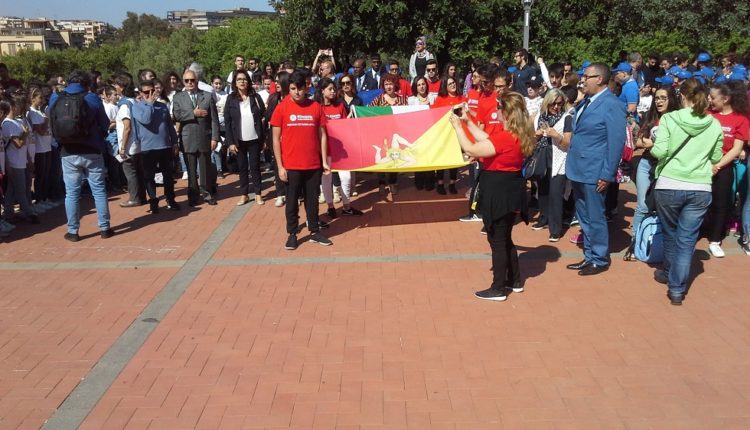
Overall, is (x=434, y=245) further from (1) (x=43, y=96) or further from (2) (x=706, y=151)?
(1) (x=43, y=96)

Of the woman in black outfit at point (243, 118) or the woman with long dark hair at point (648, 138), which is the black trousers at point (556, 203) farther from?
the woman in black outfit at point (243, 118)

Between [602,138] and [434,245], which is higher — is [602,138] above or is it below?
above

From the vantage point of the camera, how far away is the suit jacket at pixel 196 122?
10.2m

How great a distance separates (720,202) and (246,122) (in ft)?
21.0

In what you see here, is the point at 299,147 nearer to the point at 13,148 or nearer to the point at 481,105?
the point at 481,105

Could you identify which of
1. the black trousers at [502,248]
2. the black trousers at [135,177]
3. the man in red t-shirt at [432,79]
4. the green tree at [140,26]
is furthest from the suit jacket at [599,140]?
the green tree at [140,26]

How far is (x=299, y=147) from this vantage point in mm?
7934

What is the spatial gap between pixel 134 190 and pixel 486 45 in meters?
12.5

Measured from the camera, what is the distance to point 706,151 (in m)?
6.04

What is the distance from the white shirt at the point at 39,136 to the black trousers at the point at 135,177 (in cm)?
128

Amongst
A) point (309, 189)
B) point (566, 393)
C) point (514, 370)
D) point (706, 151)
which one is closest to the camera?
point (566, 393)

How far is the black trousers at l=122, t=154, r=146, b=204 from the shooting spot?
10219 mm

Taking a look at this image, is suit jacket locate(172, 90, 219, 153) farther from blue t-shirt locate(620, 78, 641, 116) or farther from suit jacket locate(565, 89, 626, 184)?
blue t-shirt locate(620, 78, 641, 116)

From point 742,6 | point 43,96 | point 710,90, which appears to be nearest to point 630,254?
point 710,90
